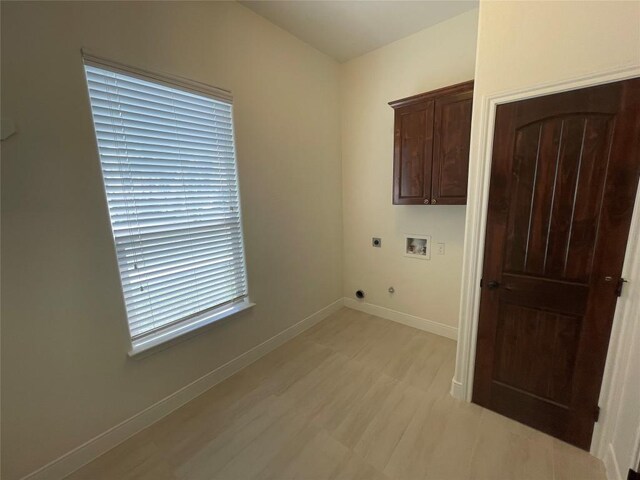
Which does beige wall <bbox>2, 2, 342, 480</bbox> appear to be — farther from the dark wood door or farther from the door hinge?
the door hinge

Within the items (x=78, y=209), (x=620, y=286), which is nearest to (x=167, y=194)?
(x=78, y=209)

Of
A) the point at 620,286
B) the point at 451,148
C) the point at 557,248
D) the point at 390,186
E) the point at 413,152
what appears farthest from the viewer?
the point at 390,186

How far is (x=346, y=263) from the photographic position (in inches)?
134

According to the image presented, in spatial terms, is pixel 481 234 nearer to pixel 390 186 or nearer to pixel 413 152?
pixel 413 152

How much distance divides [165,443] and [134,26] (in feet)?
8.17

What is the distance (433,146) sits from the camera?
2258 mm

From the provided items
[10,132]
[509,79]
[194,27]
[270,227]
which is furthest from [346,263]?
[10,132]

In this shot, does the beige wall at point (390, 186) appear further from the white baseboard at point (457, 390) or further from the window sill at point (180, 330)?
the window sill at point (180, 330)

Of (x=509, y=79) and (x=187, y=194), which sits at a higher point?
(x=509, y=79)

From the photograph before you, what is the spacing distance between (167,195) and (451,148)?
218 centimetres

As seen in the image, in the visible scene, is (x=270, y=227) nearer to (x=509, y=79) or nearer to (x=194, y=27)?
(x=194, y=27)

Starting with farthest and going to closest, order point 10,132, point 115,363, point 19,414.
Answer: point 115,363
point 19,414
point 10,132

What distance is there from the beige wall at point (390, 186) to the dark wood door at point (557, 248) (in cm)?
88

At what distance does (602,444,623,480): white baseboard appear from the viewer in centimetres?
129
